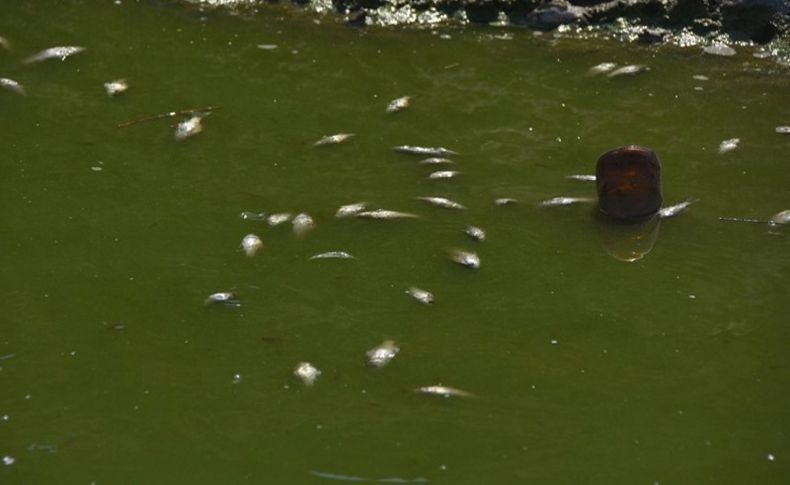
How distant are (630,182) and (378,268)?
1203mm

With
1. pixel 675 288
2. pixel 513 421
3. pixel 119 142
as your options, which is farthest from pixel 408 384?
pixel 119 142

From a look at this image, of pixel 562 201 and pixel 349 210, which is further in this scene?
pixel 562 201

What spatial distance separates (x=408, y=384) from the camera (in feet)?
15.5

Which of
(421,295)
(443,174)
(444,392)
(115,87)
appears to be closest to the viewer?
(444,392)

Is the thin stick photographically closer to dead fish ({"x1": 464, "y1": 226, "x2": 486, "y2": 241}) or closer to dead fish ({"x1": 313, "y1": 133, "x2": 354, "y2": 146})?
dead fish ({"x1": 313, "y1": 133, "x2": 354, "y2": 146})

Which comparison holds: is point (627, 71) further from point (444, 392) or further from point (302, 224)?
point (444, 392)

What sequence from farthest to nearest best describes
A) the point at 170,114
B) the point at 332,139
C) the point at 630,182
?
the point at 170,114, the point at 332,139, the point at 630,182

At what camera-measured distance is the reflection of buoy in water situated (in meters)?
5.82

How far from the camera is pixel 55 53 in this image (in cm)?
746

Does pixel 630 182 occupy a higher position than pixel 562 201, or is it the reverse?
pixel 630 182

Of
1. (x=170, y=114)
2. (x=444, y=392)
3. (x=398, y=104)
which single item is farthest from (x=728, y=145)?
(x=170, y=114)

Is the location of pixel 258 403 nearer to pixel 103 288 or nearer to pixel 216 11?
pixel 103 288

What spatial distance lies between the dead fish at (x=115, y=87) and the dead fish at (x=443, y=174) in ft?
6.24

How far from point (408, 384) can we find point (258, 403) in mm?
534
